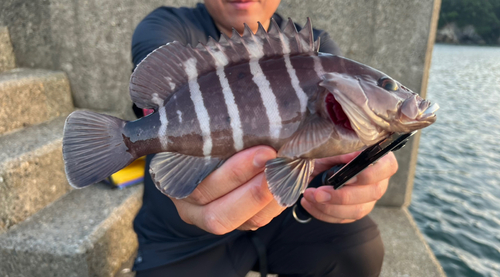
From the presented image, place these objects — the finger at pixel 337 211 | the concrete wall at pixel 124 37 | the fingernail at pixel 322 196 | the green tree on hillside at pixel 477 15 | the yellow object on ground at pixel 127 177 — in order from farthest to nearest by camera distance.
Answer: the green tree on hillside at pixel 477 15
the concrete wall at pixel 124 37
the yellow object on ground at pixel 127 177
the finger at pixel 337 211
the fingernail at pixel 322 196

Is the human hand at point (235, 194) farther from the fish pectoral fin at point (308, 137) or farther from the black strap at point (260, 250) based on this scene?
the black strap at point (260, 250)

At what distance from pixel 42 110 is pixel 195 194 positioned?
222 centimetres

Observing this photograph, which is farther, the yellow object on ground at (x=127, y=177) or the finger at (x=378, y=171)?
the yellow object on ground at (x=127, y=177)

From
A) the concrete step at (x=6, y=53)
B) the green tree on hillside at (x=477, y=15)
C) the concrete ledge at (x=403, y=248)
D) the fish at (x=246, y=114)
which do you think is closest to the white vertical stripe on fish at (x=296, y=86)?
the fish at (x=246, y=114)

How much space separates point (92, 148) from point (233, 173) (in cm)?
51

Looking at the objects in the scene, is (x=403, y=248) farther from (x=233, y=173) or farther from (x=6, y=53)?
(x=6, y=53)

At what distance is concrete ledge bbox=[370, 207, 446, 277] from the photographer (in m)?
2.30

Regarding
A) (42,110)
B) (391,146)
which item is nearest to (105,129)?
(391,146)

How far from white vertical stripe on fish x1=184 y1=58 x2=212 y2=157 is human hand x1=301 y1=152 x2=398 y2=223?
0.57 metres

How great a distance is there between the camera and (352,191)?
4.75 ft

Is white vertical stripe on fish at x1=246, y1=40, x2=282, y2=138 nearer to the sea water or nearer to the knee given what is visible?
the knee

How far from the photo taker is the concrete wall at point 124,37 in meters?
2.74

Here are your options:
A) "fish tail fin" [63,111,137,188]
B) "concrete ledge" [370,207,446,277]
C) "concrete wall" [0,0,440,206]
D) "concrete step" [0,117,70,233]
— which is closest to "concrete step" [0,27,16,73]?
"concrete wall" [0,0,440,206]

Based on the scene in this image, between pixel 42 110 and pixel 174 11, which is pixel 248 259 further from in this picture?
pixel 42 110
